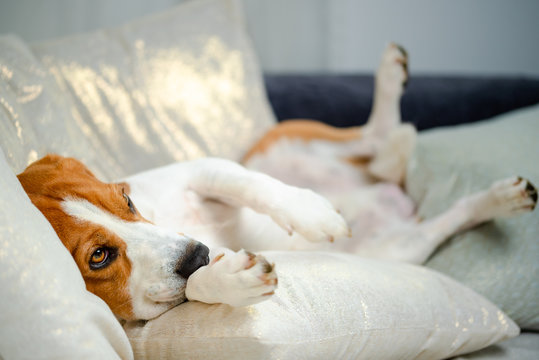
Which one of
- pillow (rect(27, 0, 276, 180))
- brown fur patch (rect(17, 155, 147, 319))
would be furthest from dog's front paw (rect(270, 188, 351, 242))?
pillow (rect(27, 0, 276, 180))

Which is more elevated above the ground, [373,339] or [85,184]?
[85,184]

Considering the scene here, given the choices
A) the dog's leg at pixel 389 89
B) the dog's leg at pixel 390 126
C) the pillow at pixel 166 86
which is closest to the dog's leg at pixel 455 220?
the dog's leg at pixel 390 126

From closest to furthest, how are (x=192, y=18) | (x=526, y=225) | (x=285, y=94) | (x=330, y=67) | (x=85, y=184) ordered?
(x=85, y=184) → (x=526, y=225) → (x=192, y=18) → (x=285, y=94) → (x=330, y=67)

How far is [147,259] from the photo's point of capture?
0.88 metres

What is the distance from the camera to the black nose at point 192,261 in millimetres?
876

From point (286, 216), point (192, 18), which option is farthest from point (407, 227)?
point (192, 18)

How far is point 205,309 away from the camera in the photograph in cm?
83

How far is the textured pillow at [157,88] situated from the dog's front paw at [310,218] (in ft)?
1.92

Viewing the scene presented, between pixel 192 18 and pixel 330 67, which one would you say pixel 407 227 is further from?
pixel 330 67

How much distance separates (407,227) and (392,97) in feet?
1.53

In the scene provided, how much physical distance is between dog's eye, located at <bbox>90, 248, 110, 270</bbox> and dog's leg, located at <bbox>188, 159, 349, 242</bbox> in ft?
1.08

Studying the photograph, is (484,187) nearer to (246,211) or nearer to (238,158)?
(246,211)

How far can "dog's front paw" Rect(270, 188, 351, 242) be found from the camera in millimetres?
981

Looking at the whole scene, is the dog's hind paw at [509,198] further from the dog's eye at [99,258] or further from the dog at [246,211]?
the dog's eye at [99,258]
